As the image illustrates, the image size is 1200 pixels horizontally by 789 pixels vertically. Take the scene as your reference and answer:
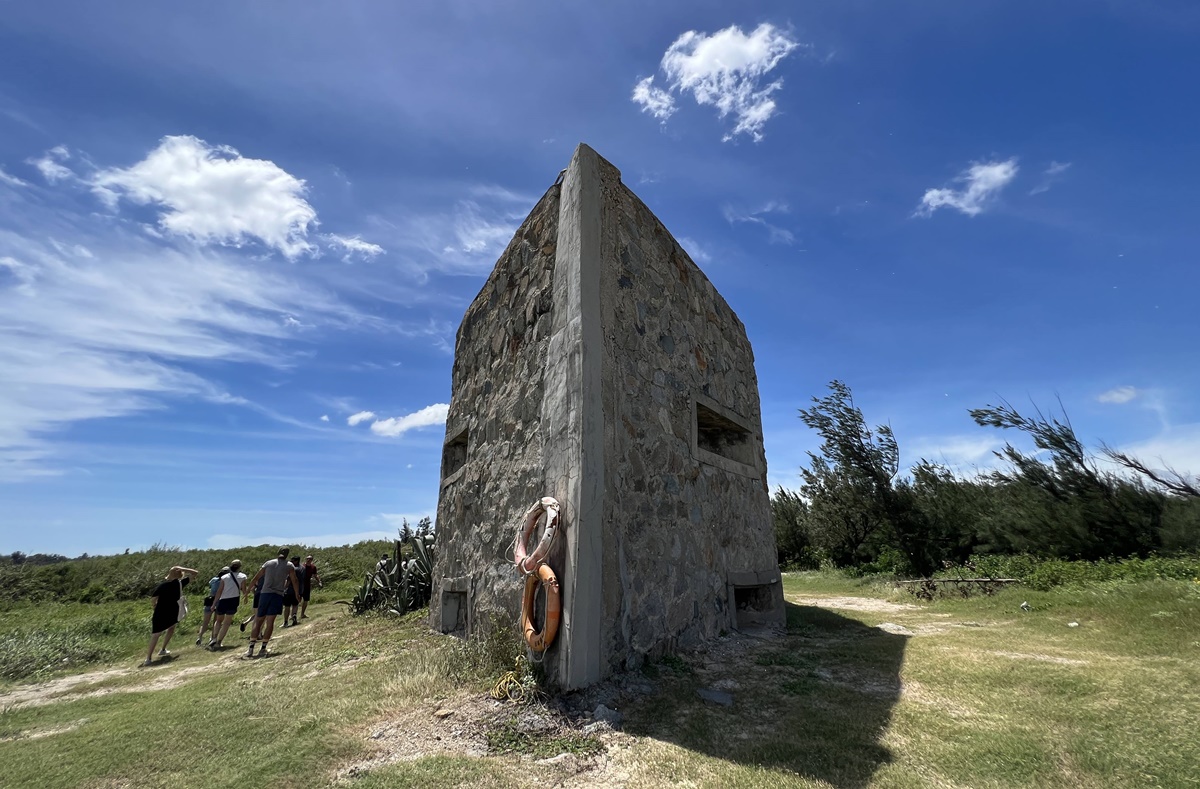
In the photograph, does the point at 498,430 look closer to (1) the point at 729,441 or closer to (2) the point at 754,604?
(1) the point at 729,441

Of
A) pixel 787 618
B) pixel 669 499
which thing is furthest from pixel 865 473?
pixel 669 499

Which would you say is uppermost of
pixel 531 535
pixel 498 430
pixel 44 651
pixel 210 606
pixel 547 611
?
pixel 498 430

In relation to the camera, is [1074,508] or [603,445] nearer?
[603,445]

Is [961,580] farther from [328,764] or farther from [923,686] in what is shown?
[328,764]

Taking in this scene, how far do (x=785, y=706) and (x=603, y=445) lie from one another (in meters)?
2.18

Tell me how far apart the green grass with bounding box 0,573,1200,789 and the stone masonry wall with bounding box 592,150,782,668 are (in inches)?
18.7

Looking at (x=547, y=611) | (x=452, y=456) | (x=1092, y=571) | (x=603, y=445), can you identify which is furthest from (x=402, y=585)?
(x=1092, y=571)

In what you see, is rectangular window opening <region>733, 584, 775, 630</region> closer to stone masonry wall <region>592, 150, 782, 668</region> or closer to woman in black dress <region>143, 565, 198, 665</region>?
stone masonry wall <region>592, 150, 782, 668</region>

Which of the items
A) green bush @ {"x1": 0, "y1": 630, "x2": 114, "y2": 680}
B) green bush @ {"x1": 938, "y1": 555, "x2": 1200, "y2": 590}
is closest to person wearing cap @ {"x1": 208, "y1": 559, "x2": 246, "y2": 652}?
green bush @ {"x1": 0, "y1": 630, "x2": 114, "y2": 680}

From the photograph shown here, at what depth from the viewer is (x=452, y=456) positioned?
776 centimetres

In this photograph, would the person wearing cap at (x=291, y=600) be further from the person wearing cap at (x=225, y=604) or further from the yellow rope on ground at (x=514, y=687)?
the yellow rope on ground at (x=514, y=687)

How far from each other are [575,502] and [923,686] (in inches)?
112

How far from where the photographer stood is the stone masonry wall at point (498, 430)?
5059 millimetres

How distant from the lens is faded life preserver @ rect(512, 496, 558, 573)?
13.1 ft
